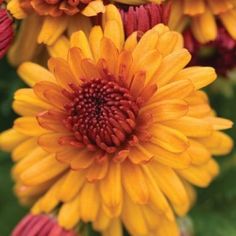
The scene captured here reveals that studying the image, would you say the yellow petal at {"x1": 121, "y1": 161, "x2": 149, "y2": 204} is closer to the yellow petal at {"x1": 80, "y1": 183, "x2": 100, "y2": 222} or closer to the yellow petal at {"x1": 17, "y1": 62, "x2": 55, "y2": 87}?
the yellow petal at {"x1": 80, "y1": 183, "x2": 100, "y2": 222}

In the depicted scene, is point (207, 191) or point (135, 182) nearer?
point (135, 182)

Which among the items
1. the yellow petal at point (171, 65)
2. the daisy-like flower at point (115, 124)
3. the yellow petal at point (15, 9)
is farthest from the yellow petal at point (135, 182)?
the yellow petal at point (15, 9)

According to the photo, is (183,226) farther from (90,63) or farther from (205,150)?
(90,63)

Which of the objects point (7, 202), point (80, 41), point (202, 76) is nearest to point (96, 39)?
point (80, 41)

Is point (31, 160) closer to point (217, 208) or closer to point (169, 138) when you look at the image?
point (169, 138)

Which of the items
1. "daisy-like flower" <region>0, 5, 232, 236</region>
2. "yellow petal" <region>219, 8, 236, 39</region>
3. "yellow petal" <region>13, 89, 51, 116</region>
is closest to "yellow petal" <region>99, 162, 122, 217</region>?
"daisy-like flower" <region>0, 5, 232, 236</region>

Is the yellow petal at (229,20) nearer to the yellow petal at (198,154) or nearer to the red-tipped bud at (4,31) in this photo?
the yellow petal at (198,154)
